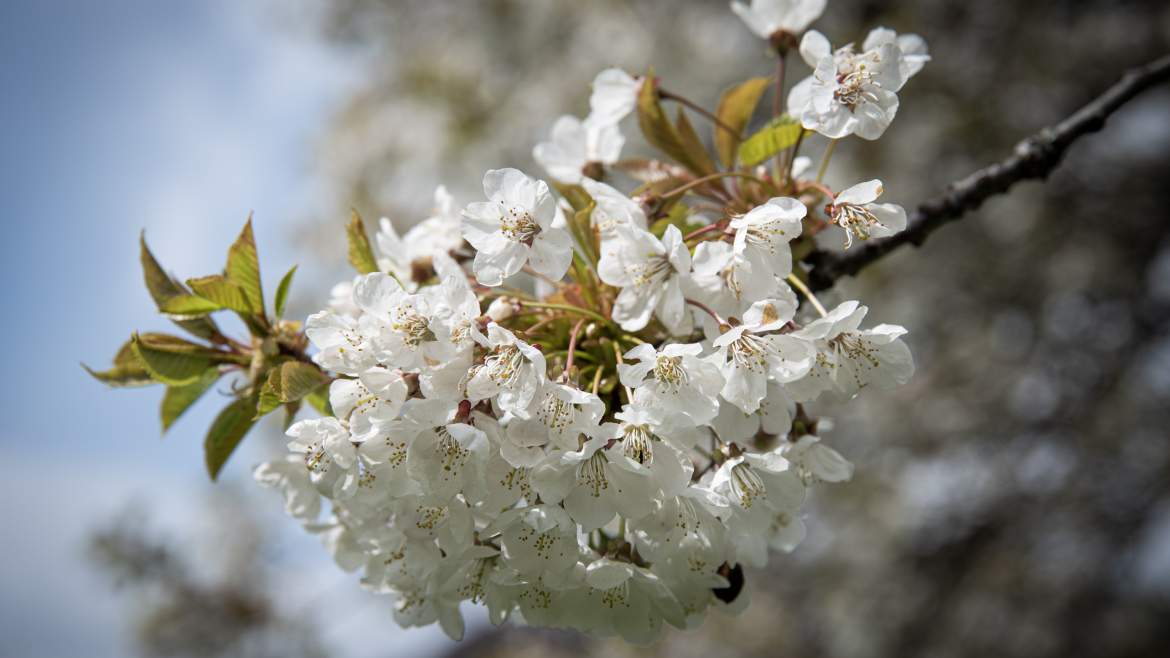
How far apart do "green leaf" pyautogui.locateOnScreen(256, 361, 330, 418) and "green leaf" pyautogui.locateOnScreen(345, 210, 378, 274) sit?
Answer: 0.74ft

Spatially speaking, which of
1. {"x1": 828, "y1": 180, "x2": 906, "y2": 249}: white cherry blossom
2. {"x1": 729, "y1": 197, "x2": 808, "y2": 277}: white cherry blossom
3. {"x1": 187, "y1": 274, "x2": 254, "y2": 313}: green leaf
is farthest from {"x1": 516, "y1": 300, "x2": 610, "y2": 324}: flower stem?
{"x1": 187, "y1": 274, "x2": 254, "y2": 313}: green leaf

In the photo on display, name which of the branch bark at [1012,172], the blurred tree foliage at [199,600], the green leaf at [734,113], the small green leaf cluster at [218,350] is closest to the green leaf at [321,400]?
the small green leaf cluster at [218,350]

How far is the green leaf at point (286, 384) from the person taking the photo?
1100 mm

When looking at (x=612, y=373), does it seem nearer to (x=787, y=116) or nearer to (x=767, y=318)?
(x=767, y=318)

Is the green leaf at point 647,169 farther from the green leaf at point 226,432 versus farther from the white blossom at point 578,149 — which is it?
the green leaf at point 226,432

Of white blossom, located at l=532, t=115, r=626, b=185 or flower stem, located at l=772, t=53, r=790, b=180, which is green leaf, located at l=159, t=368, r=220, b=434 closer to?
white blossom, located at l=532, t=115, r=626, b=185

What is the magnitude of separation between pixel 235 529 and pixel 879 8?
21.9 feet

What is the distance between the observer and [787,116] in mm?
1286

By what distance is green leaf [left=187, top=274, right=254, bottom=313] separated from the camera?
1229 millimetres

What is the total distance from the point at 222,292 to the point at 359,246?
0.81ft

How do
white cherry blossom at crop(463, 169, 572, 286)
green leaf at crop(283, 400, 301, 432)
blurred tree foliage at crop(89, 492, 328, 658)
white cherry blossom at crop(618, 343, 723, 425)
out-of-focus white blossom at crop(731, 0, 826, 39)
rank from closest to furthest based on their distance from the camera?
1. white cherry blossom at crop(618, 343, 723, 425)
2. white cherry blossom at crop(463, 169, 572, 286)
3. green leaf at crop(283, 400, 301, 432)
4. out-of-focus white blossom at crop(731, 0, 826, 39)
5. blurred tree foliage at crop(89, 492, 328, 658)

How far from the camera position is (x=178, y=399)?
1.42m

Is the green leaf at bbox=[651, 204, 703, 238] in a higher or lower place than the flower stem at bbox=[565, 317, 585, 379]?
higher

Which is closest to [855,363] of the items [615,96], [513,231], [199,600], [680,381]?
[680,381]
